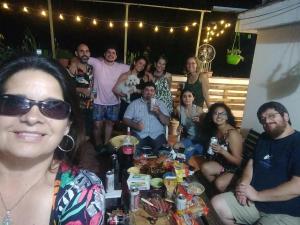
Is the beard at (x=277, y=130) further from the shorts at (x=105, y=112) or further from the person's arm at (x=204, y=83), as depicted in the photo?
the shorts at (x=105, y=112)

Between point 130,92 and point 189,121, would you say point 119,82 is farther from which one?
point 189,121

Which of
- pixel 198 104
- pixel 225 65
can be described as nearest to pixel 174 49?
pixel 225 65

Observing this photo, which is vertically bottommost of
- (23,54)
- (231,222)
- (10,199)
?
(231,222)

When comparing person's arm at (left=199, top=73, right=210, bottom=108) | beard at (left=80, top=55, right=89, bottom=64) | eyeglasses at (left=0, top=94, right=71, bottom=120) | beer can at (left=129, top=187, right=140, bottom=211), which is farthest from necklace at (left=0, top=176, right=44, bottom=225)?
person's arm at (left=199, top=73, right=210, bottom=108)

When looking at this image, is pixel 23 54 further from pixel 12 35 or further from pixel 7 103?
pixel 12 35

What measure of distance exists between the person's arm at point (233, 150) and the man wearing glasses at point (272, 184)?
401 mm

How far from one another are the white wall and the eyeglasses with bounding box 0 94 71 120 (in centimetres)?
386

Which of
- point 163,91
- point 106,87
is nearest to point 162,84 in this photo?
point 163,91

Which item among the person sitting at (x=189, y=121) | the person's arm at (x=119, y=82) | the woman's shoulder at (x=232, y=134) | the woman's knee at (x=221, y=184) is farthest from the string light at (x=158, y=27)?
the woman's knee at (x=221, y=184)

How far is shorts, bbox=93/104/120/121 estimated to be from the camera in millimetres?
4773

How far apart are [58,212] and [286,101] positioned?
4098 millimetres

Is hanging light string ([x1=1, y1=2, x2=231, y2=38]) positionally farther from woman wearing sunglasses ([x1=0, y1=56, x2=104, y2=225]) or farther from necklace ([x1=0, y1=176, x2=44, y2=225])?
necklace ([x1=0, y1=176, x2=44, y2=225])

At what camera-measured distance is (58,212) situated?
125 cm

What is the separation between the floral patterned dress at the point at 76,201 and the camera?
1.23 meters
